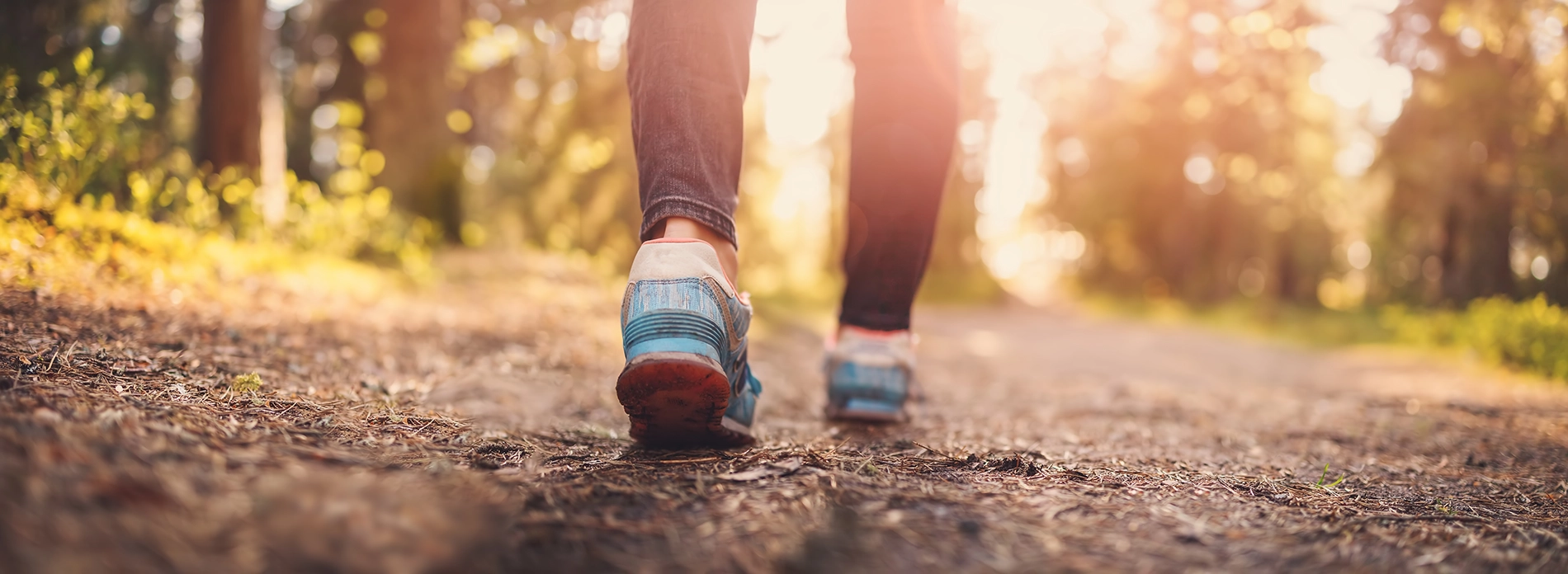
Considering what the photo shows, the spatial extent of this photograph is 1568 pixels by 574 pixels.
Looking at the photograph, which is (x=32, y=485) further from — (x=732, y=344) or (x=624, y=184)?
(x=624, y=184)

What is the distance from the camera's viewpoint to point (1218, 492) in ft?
3.81

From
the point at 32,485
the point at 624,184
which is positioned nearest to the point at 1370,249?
the point at 624,184

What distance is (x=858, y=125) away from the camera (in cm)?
176

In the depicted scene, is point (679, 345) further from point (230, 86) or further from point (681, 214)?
point (230, 86)

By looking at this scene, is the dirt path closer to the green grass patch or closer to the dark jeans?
the dark jeans

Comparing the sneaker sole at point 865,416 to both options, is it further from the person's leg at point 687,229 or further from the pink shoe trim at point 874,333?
the person's leg at point 687,229

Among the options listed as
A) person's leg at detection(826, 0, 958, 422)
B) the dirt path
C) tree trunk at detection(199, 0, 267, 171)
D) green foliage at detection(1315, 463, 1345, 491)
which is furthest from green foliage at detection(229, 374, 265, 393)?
tree trunk at detection(199, 0, 267, 171)

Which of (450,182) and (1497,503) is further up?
(450,182)

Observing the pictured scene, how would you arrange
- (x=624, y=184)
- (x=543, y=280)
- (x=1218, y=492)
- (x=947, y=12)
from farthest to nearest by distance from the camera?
(x=624, y=184)
(x=543, y=280)
(x=947, y=12)
(x=1218, y=492)

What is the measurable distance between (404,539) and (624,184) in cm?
871

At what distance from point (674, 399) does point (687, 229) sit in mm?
277

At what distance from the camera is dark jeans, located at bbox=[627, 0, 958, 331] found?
4.25 ft

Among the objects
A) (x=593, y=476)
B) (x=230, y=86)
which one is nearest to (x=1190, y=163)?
(x=230, y=86)

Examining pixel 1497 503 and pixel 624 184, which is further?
pixel 624 184
